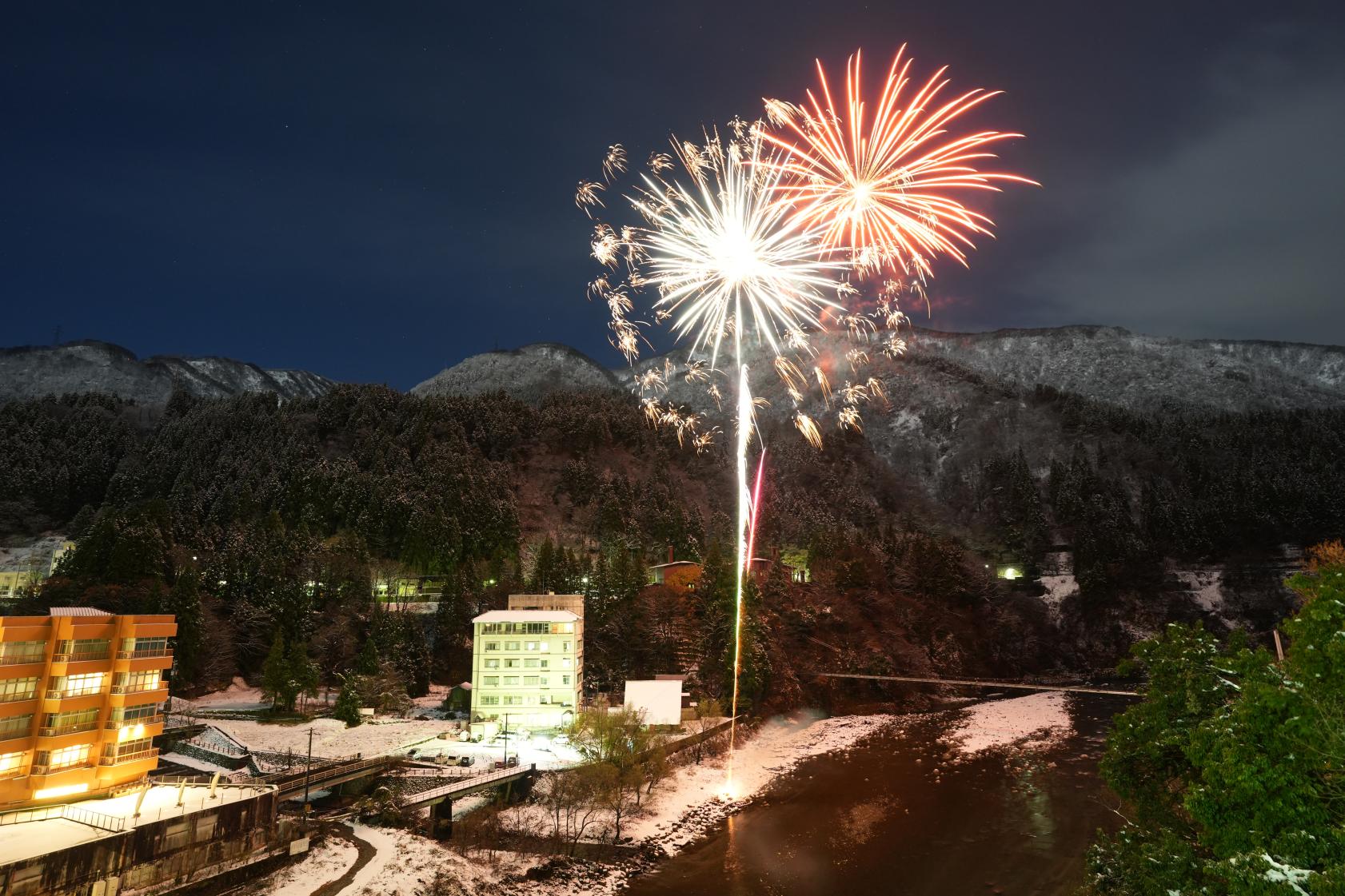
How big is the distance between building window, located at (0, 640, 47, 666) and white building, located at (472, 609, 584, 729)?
26363 millimetres

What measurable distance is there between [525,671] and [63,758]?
27499mm

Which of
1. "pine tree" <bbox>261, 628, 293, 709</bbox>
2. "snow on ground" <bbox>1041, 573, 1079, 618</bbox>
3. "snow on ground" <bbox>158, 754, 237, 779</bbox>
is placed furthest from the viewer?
"snow on ground" <bbox>1041, 573, 1079, 618</bbox>

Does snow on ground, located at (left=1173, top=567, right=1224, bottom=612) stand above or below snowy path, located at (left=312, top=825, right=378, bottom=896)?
above

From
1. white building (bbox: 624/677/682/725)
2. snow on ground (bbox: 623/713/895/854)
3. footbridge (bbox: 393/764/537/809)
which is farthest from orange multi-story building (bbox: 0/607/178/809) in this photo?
white building (bbox: 624/677/682/725)

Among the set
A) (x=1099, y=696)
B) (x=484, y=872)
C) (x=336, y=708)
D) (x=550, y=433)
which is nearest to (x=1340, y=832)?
(x=484, y=872)

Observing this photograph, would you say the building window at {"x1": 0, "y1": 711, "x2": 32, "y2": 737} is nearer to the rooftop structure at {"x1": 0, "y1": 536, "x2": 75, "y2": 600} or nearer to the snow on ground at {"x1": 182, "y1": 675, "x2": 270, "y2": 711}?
the snow on ground at {"x1": 182, "y1": 675, "x2": 270, "y2": 711}

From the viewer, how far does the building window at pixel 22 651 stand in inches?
1163

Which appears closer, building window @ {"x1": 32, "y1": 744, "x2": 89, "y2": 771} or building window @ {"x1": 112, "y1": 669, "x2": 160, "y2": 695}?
building window @ {"x1": 32, "y1": 744, "x2": 89, "y2": 771}

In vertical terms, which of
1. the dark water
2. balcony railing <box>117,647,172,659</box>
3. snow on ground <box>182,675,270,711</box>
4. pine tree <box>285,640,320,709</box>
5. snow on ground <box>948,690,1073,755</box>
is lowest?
the dark water

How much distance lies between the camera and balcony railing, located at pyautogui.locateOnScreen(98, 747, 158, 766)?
32.3m

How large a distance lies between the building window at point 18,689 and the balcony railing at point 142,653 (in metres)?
3.28

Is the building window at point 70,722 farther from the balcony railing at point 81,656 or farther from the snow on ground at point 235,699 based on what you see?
the snow on ground at point 235,699

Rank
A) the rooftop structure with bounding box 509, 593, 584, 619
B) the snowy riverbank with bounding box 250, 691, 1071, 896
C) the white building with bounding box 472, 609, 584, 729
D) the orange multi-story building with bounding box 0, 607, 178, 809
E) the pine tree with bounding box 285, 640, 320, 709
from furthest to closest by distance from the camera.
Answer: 1. the rooftop structure with bounding box 509, 593, 584, 619
2. the pine tree with bounding box 285, 640, 320, 709
3. the white building with bounding box 472, 609, 584, 729
4. the orange multi-story building with bounding box 0, 607, 178, 809
5. the snowy riverbank with bounding box 250, 691, 1071, 896

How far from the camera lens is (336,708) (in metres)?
52.9
